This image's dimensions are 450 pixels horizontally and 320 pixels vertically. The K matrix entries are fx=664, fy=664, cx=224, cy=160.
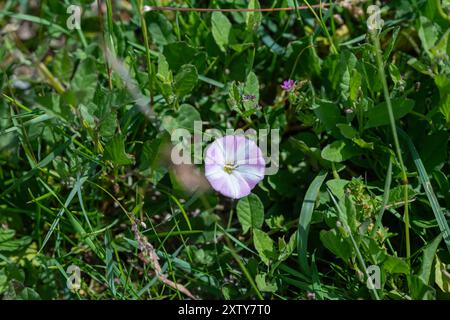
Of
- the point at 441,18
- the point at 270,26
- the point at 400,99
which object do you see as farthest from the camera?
the point at 270,26

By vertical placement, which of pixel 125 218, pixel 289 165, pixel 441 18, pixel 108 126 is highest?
pixel 441 18

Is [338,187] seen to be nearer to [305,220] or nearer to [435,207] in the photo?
[305,220]

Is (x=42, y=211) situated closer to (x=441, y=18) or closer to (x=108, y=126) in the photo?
(x=108, y=126)

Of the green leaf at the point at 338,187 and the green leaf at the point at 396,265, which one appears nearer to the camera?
the green leaf at the point at 396,265

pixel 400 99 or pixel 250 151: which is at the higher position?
pixel 400 99

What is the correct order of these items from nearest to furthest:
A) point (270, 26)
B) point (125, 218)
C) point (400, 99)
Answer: point (400, 99), point (125, 218), point (270, 26)

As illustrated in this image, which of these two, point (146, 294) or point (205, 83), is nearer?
point (146, 294)

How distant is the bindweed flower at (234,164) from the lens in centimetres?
164

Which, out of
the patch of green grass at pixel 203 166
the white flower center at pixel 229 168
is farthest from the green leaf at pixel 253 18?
the white flower center at pixel 229 168

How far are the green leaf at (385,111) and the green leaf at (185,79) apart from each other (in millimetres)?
430

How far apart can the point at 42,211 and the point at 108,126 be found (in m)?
0.34

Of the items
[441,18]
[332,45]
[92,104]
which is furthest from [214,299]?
[441,18]

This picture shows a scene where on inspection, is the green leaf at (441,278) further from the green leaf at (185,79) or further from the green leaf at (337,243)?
the green leaf at (185,79)

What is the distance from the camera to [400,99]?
1550mm
